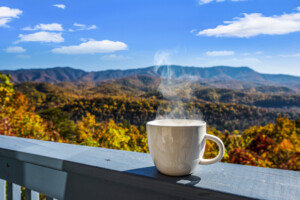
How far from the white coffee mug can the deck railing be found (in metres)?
0.02

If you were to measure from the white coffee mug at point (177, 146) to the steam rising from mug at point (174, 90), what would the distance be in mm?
42

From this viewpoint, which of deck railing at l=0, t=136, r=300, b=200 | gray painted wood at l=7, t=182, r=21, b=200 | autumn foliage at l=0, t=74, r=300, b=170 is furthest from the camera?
autumn foliage at l=0, t=74, r=300, b=170

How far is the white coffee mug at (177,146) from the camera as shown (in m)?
0.40

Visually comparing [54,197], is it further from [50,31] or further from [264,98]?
[50,31]

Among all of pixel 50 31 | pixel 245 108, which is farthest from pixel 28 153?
pixel 50 31

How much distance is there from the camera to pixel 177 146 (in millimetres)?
409

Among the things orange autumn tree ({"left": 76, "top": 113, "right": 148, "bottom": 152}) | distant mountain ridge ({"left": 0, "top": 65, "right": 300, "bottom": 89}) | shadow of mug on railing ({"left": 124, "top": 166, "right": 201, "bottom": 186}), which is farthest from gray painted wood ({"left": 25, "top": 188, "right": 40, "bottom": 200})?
distant mountain ridge ({"left": 0, "top": 65, "right": 300, "bottom": 89})

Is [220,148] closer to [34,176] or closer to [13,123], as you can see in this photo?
[34,176]

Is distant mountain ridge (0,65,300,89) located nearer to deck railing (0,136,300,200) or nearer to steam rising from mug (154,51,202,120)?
deck railing (0,136,300,200)

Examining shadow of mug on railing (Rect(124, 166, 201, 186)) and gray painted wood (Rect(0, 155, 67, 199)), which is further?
gray painted wood (Rect(0, 155, 67, 199))

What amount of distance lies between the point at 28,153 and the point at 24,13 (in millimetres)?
39798

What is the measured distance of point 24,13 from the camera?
113ft

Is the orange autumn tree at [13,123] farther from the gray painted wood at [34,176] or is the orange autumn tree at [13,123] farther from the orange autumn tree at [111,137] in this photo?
the gray painted wood at [34,176]

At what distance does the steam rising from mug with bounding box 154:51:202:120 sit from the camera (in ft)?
1.61
